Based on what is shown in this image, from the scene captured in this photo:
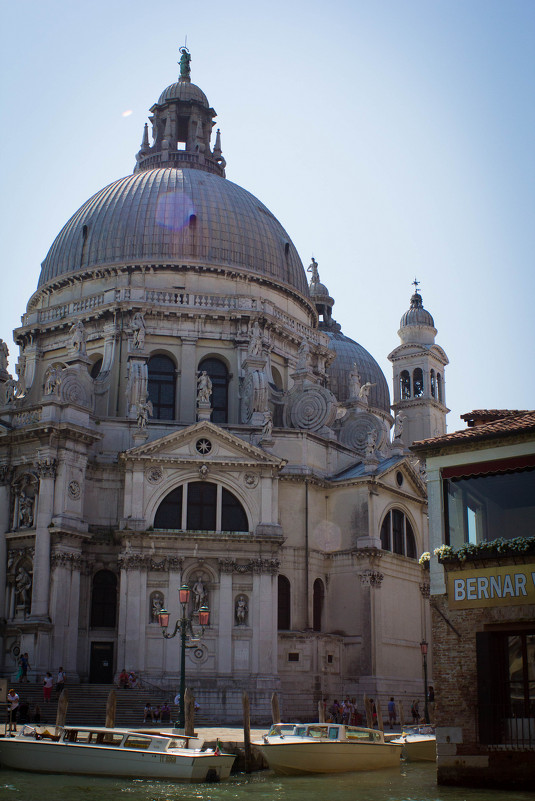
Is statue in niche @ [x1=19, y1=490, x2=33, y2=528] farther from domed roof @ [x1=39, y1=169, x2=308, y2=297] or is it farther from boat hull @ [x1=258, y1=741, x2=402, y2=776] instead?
boat hull @ [x1=258, y1=741, x2=402, y2=776]

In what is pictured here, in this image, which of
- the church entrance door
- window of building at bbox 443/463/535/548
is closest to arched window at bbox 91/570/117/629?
the church entrance door

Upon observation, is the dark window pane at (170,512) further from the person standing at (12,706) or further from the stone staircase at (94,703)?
the person standing at (12,706)

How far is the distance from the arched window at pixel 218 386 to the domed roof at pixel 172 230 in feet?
16.4

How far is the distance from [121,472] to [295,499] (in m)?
7.50

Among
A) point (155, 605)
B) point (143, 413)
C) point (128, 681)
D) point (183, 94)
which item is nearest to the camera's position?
point (128, 681)

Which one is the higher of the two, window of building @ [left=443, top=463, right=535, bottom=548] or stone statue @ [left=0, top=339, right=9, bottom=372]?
stone statue @ [left=0, top=339, right=9, bottom=372]

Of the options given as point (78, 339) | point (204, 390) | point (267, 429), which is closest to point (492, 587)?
point (267, 429)

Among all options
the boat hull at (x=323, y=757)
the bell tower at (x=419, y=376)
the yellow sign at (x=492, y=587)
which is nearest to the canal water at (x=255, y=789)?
the boat hull at (x=323, y=757)

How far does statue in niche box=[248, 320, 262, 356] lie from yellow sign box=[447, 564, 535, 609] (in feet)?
81.5

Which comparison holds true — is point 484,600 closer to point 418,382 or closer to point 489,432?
point 489,432

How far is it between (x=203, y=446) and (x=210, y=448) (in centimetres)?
30

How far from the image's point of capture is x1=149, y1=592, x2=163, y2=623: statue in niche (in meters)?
39.2

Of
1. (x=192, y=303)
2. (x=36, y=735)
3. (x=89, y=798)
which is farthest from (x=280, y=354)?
(x=89, y=798)

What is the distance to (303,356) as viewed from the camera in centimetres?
4878
